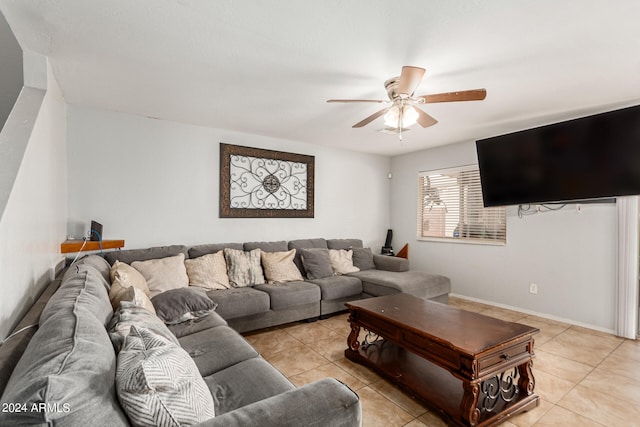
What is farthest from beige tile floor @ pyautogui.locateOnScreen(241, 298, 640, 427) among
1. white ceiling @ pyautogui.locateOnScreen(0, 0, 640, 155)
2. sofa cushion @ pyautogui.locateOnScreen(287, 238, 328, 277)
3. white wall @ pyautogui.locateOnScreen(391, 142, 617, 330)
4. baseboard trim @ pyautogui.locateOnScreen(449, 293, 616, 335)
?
white ceiling @ pyautogui.locateOnScreen(0, 0, 640, 155)

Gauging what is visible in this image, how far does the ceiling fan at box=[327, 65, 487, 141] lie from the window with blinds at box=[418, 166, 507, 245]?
234 cm

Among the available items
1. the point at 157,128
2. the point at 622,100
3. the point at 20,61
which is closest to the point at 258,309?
the point at 157,128

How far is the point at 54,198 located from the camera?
8.06ft

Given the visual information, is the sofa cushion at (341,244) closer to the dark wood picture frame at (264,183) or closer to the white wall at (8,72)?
the dark wood picture frame at (264,183)

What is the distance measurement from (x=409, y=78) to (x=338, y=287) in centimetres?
250

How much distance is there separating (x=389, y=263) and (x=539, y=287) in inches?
74.0

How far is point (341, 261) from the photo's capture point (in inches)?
168

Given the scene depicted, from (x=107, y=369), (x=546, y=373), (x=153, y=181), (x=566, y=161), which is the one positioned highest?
(x=566, y=161)

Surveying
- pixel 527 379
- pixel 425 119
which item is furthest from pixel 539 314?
pixel 425 119

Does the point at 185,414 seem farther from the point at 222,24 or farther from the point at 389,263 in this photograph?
the point at 389,263

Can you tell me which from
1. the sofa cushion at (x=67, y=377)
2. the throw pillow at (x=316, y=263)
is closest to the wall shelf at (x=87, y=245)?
the sofa cushion at (x=67, y=377)

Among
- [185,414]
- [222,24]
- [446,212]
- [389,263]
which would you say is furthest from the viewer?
[446,212]

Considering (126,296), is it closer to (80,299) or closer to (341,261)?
(80,299)

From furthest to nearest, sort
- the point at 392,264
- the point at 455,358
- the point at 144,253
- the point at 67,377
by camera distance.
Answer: the point at 392,264 < the point at 144,253 < the point at 455,358 < the point at 67,377
